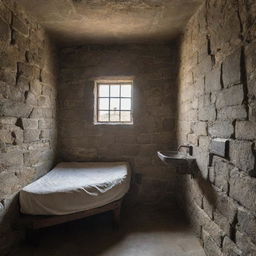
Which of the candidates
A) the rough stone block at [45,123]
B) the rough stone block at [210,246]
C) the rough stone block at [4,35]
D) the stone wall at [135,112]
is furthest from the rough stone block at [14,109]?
the rough stone block at [210,246]

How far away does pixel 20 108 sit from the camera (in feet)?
7.30

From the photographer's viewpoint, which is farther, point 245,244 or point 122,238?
point 122,238

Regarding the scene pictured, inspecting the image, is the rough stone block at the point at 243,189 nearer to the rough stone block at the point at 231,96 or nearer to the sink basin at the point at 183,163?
the rough stone block at the point at 231,96

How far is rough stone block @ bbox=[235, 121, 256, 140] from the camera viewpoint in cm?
126

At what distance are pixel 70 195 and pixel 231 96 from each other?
5.74 ft

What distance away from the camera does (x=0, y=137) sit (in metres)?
1.92

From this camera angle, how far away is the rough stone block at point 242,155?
127 cm

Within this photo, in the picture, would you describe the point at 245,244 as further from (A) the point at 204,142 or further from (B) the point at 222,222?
(A) the point at 204,142

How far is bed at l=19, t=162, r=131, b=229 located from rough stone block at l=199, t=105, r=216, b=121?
1.19 m

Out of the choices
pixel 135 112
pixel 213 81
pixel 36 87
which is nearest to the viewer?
pixel 213 81

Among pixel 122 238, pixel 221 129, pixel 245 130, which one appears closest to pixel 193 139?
pixel 221 129

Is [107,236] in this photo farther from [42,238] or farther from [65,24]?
[65,24]

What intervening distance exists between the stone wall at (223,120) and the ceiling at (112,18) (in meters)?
0.28

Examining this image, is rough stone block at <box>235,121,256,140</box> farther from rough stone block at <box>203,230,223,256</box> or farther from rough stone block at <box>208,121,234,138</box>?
rough stone block at <box>203,230,223,256</box>
